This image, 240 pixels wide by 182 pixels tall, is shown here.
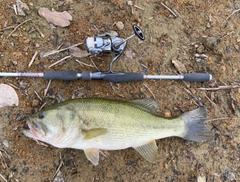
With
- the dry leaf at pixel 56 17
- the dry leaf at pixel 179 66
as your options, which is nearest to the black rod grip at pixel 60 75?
the dry leaf at pixel 56 17

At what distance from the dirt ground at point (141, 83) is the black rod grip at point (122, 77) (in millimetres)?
158

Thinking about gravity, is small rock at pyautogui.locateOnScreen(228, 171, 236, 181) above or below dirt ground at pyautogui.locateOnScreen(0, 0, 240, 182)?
below

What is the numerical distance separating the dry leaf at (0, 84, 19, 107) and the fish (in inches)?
20.1

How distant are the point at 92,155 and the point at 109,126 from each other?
392 mm

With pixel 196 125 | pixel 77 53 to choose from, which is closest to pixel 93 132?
pixel 77 53

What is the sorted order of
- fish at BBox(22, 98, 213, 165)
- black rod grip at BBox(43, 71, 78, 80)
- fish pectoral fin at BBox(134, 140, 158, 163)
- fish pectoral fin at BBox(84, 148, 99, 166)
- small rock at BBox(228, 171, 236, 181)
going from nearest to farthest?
fish at BBox(22, 98, 213, 165) → fish pectoral fin at BBox(84, 148, 99, 166) → fish pectoral fin at BBox(134, 140, 158, 163) → black rod grip at BBox(43, 71, 78, 80) → small rock at BBox(228, 171, 236, 181)

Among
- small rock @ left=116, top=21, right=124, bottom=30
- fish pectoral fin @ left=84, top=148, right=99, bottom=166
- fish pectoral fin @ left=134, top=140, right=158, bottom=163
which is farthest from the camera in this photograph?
small rock @ left=116, top=21, right=124, bottom=30

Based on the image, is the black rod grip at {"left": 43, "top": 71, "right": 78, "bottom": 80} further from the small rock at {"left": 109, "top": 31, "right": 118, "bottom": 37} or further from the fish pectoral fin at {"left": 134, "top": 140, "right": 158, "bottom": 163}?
the fish pectoral fin at {"left": 134, "top": 140, "right": 158, "bottom": 163}

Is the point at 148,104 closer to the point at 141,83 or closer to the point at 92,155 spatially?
the point at 141,83

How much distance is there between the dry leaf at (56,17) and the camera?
407 cm

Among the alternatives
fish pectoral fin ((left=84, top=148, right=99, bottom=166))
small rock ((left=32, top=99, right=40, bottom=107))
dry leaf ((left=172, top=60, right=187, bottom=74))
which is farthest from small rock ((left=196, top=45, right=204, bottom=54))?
small rock ((left=32, top=99, right=40, bottom=107))

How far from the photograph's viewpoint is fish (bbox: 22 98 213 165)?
339 cm

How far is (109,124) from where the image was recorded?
137 inches

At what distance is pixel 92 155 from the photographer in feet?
11.7
